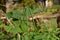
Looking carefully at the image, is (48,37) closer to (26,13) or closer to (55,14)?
(26,13)

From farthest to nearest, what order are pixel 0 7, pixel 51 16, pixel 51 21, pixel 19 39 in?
pixel 51 16, pixel 51 21, pixel 0 7, pixel 19 39

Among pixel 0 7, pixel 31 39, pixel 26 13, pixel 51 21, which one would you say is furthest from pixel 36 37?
pixel 51 21

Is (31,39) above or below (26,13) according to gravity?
below

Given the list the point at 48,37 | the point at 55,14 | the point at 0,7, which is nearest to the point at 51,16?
the point at 55,14

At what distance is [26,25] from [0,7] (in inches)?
9.3

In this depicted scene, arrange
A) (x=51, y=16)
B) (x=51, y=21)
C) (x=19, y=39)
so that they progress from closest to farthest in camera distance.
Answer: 1. (x=19, y=39)
2. (x=51, y=21)
3. (x=51, y=16)

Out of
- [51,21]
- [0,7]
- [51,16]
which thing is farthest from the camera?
[51,16]

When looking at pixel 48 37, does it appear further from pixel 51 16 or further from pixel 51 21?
pixel 51 16

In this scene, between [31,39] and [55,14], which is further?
[55,14]

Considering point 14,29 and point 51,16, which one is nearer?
point 14,29

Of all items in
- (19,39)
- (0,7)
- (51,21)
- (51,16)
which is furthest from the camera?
(51,16)

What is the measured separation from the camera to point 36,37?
2.83 ft

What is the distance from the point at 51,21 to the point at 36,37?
0.57m

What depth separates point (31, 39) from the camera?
34.3 inches
